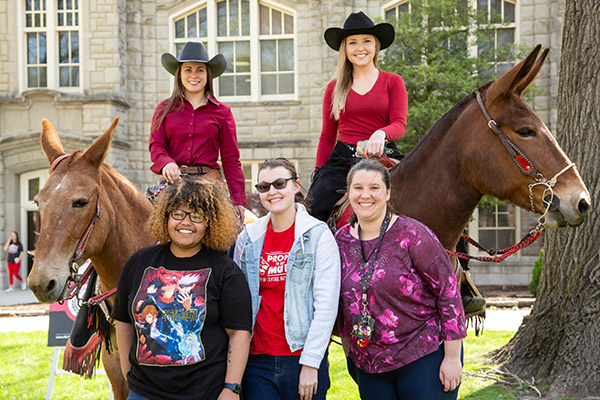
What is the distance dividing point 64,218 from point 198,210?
734mm

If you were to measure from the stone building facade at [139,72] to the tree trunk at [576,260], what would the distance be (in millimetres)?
9755

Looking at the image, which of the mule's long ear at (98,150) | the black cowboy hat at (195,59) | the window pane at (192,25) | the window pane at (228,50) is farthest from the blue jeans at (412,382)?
the window pane at (192,25)

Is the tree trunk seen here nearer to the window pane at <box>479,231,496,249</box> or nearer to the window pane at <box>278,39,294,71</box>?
the window pane at <box>479,231,496,249</box>

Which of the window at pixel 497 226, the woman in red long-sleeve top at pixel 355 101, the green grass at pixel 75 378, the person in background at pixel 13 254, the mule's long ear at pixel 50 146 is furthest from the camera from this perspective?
the window at pixel 497 226

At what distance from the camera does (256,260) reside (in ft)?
9.45

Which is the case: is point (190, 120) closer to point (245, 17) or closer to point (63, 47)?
point (245, 17)

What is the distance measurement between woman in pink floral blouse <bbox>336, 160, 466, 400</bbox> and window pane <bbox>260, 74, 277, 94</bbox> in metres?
13.4

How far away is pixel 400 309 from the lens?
273 centimetres

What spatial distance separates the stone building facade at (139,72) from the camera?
15.2 metres

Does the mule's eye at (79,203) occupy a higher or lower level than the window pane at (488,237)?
higher

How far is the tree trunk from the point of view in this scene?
17.3ft

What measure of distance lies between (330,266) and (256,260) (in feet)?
1.23

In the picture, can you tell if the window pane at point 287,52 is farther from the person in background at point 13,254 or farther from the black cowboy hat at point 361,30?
the black cowboy hat at point 361,30

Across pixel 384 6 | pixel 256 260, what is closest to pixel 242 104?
pixel 384 6
